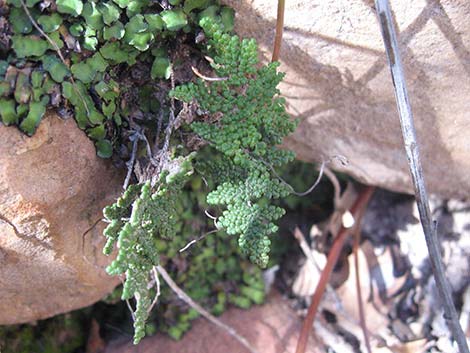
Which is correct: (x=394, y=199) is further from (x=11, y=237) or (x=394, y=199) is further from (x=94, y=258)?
(x=11, y=237)

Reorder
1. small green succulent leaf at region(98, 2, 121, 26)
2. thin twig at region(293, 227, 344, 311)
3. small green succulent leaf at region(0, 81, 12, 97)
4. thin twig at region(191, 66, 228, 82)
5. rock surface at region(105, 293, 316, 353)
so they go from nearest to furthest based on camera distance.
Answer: small green succulent leaf at region(0, 81, 12, 97) < small green succulent leaf at region(98, 2, 121, 26) < thin twig at region(191, 66, 228, 82) < rock surface at region(105, 293, 316, 353) < thin twig at region(293, 227, 344, 311)

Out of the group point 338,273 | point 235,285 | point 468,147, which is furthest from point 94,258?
point 468,147

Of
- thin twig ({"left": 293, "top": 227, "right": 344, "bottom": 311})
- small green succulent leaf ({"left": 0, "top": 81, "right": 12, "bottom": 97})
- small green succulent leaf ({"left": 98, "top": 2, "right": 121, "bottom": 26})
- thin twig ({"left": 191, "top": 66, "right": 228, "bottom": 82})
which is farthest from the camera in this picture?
thin twig ({"left": 293, "top": 227, "right": 344, "bottom": 311})

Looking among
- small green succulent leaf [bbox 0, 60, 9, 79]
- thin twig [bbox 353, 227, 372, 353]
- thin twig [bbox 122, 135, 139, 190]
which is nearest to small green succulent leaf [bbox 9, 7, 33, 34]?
small green succulent leaf [bbox 0, 60, 9, 79]

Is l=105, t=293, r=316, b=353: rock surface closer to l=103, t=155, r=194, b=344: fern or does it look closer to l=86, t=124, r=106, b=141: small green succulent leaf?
l=103, t=155, r=194, b=344: fern

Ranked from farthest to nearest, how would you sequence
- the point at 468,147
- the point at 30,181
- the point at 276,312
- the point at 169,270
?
1. the point at 276,312
2. the point at 169,270
3. the point at 468,147
4. the point at 30,181

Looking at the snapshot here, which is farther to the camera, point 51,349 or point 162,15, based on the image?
point 51,349

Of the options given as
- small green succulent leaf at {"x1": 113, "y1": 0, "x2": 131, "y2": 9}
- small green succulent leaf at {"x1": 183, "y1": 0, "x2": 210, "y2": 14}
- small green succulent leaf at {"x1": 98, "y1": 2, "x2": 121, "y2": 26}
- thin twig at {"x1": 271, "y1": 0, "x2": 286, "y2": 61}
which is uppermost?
thin twig at {"x1": 271, "y1": 0, "x2": 286, "y2": 61}
